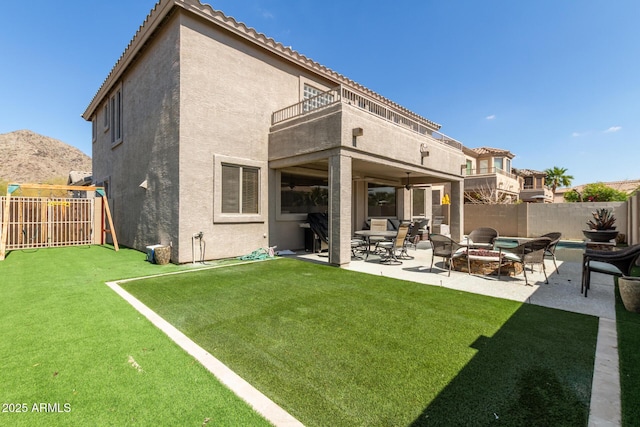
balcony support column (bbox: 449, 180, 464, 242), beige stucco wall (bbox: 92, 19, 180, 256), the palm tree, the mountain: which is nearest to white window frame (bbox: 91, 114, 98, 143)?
beige stucco wall (bbox: 92, 19, 180, 256)

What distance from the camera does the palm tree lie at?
43500 millimetres

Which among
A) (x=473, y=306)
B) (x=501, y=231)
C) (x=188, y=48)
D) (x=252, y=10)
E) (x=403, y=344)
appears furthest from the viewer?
(x=501, y=231)

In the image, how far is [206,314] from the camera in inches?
183

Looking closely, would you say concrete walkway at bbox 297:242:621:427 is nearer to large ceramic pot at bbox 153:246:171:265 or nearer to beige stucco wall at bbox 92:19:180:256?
large ceramic pot at bbox 153:246:171:265

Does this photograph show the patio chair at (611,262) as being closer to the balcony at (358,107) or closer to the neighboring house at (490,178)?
the balcony at (358,107)

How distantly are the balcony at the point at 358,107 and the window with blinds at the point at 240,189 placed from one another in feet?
7.63

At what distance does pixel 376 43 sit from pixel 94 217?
17.5 meters

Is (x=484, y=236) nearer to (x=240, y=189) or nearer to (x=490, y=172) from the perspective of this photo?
(x=240, y=189)

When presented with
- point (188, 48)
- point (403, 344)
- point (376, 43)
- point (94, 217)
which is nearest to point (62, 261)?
point (94, 217)

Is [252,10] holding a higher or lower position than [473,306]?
higher

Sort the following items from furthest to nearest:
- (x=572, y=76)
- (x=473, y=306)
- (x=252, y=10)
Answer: (x=572, y=76) → (x=252, y=10) → (x=473, y=306)

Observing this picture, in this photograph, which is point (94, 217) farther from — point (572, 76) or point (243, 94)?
point (572, 76)

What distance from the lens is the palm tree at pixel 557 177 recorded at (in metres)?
43.5

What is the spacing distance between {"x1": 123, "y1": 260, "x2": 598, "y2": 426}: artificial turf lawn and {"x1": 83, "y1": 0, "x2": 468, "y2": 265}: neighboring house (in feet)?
11.9
